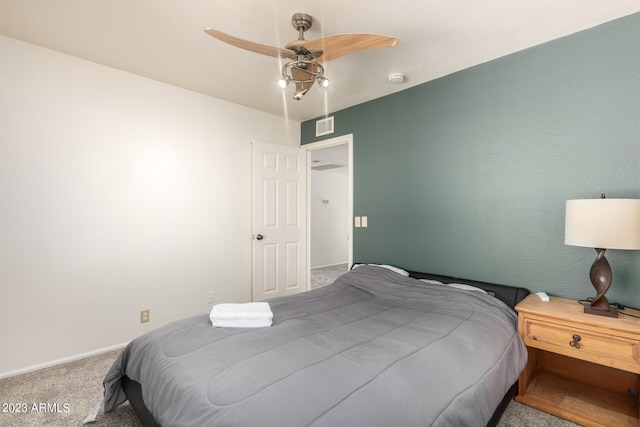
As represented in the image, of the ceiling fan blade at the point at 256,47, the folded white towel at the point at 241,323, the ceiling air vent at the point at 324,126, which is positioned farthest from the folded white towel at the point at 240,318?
the ceiling air vent at the point at 324,126

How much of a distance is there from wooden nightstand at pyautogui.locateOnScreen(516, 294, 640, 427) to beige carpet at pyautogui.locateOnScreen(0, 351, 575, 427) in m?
0.14

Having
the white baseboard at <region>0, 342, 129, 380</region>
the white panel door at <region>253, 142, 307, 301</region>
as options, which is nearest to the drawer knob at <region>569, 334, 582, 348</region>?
the white panel door at <region>253, 142, 307, 301</region>

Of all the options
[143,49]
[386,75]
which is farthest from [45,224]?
[386,75]

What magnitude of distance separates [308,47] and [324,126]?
7.12ft

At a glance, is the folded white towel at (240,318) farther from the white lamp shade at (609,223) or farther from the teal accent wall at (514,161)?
the white lamp shade at (609,223)

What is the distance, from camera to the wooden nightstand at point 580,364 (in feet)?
5.43

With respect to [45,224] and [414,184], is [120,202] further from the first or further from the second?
[414,184]

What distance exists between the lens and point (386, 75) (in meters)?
2.78

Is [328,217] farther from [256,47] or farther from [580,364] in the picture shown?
[256,47]

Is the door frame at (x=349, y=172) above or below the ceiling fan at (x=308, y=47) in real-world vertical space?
below

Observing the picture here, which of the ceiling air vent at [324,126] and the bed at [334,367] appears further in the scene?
the ceiling air vent at [324,126]

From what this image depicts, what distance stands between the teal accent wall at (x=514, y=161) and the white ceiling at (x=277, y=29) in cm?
21

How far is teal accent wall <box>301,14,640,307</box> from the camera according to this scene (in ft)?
6.50

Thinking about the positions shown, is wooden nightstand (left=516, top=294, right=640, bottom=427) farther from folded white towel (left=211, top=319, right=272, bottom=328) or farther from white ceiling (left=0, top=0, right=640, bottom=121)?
white ceiling (left=0, top=0, right=640, bottom=121)
